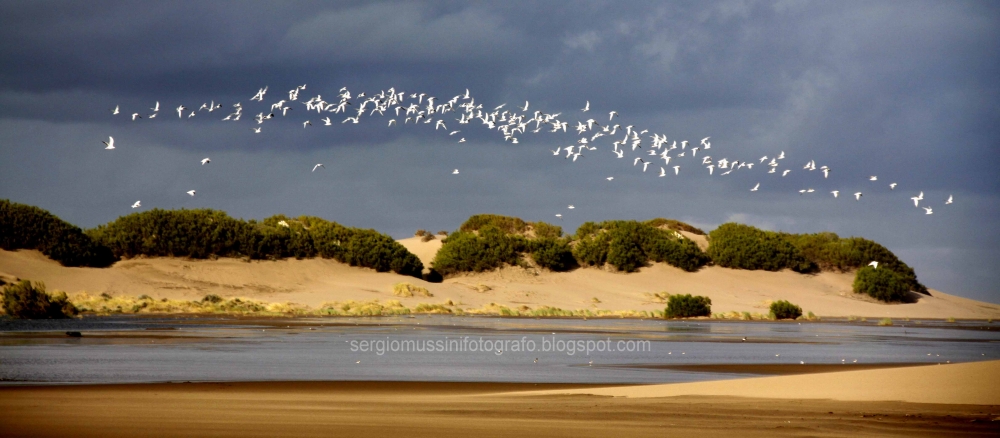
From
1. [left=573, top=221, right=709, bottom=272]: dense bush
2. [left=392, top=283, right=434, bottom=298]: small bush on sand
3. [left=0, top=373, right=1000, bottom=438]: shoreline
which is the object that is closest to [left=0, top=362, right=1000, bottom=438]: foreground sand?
[left=0, top=373, right=1000, bottom=438]: shoreline

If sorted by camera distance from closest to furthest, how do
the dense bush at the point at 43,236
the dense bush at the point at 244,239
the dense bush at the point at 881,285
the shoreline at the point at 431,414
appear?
the shoreline at the point at 431,414
the dense bush at the point at 43,236
the dense bush at the point at 244,239
the dense bush at the point at 881,285

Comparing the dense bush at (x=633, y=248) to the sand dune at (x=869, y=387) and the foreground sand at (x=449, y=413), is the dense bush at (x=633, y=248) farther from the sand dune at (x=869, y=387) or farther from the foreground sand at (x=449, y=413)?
the foreground sand at (x=449, y=413)

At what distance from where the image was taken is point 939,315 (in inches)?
2670

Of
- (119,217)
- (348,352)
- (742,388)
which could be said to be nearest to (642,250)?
(119,217)

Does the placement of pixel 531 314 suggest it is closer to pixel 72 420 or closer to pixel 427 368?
pixel 427 368

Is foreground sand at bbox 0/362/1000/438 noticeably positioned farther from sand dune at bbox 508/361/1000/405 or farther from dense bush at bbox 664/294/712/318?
dense bush at bbox 664/294/712/318

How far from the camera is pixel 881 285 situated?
244 ft

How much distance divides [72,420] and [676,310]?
44411 mm

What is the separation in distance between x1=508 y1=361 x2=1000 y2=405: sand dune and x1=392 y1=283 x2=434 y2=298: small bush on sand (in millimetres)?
44403

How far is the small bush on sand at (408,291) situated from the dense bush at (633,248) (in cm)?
2042

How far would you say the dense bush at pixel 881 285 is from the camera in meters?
74.0

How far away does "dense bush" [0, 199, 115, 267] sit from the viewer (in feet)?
197

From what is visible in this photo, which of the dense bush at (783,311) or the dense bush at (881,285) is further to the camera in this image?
the dense bush at (881,285)

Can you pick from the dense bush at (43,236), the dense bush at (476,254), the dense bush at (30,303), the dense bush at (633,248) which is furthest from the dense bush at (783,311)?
the dense bush at (43,236)
